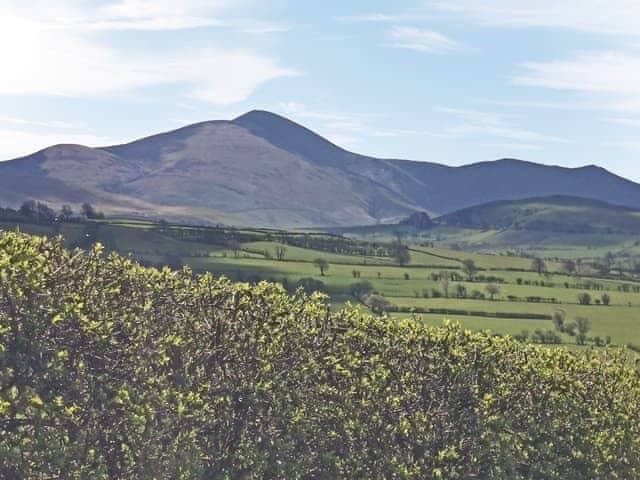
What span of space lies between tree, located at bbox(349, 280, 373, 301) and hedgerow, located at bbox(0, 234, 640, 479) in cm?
11204

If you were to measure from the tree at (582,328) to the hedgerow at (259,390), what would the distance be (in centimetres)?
8880

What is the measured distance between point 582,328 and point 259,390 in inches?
4611

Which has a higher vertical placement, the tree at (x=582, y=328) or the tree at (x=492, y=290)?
the tree at (x=492, y=290)

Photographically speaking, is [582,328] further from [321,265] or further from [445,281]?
[321,265]

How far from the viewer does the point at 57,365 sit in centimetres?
3097

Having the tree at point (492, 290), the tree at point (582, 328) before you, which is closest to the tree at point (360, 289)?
the tree at point (492, 290)

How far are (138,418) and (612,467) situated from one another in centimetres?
3062

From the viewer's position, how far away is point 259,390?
123ft

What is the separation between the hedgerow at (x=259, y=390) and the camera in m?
30.8

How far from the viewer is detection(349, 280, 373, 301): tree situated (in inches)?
6412

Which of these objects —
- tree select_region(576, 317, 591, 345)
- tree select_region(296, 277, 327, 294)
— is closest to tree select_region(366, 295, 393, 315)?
tree select_region(296, 277, 327, 294)

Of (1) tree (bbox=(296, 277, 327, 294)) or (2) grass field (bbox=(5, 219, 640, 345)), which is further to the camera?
(1) tree (bbox=(296, 277, 327, 294))

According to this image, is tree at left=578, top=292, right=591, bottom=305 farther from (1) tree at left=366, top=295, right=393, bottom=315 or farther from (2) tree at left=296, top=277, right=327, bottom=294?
(2) tree at left=296, top=277, right=327, bottom=294

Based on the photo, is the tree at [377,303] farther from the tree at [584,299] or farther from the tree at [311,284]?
the tree at [584,299]
